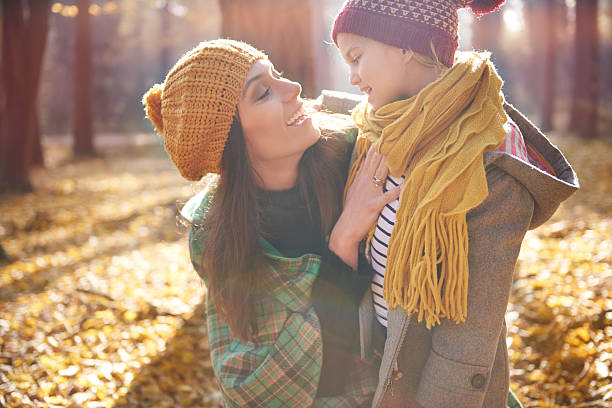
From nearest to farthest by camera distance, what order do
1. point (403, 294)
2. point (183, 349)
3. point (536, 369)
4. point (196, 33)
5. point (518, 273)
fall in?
point (403, 294)
point (536, 369)
point (183, 349)
point (518, 273)
point (196, 33)

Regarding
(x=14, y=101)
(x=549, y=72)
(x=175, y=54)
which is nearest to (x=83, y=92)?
(x=14, y=101)

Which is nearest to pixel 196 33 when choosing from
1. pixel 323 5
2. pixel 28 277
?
pixel 323 5

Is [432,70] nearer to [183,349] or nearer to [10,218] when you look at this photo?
[183,349]

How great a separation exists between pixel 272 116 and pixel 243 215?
47 centimetres

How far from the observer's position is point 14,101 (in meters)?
7.68

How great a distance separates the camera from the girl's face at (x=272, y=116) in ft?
6.59

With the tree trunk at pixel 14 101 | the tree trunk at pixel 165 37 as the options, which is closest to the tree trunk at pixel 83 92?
the tree trunk at pixel 14 101

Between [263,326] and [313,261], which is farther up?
[313,261]

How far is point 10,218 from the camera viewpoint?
6.30m

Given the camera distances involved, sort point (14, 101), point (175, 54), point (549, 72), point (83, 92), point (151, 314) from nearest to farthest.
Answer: point (151, 314) < point (14, 101) < point (549, 72) < point (83, 92) < point (175, 54)

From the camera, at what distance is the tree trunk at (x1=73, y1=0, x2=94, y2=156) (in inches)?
517

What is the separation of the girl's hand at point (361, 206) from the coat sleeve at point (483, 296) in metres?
0.36

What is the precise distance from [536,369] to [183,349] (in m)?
2.45

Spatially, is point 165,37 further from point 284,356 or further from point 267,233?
point 284,356
